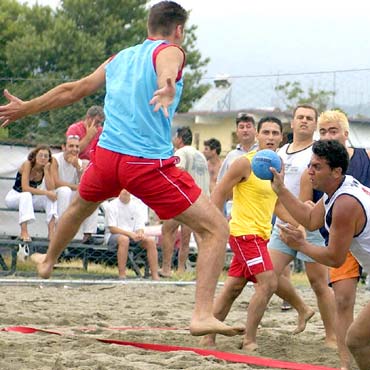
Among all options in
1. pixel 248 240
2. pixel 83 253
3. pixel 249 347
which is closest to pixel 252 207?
pixel 248 240

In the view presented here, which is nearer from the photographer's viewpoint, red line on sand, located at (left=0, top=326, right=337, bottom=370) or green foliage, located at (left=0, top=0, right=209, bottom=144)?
red line on sand, located at (left=0, top=326, right=337, bottom=370)

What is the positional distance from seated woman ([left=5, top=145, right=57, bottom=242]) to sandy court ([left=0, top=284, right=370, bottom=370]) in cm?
104

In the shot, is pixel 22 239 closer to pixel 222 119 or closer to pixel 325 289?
pixel 325 289

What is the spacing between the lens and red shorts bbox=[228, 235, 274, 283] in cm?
764

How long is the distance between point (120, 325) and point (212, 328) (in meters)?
2.91

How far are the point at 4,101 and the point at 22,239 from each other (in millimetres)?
2198

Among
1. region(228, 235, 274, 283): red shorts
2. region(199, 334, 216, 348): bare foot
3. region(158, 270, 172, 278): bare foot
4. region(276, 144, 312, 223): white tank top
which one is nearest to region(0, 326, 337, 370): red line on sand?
region(199, 334, 216, 348): bare foot

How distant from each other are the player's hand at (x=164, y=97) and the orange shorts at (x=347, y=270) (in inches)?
62.0

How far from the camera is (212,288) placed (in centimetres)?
659

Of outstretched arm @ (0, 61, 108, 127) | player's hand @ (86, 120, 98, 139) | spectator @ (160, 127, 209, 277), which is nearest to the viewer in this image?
outstretched arm @ (0, 61, 108, 127)

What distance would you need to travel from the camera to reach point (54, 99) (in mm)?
7055

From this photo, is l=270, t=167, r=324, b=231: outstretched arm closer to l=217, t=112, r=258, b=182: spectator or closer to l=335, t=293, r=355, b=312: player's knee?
l=335, t=293, r=355, b=312: player's knee

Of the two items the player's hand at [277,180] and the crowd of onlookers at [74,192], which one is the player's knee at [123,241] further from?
the player's hand at [277,180]

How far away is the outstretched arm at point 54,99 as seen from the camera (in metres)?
6.96
